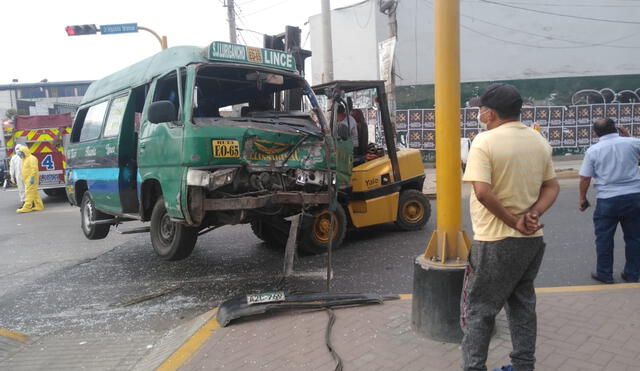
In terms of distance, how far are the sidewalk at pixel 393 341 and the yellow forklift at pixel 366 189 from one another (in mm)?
2136

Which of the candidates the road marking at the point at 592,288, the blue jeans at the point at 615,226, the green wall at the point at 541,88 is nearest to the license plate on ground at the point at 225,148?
the road marking at the point at 592,288

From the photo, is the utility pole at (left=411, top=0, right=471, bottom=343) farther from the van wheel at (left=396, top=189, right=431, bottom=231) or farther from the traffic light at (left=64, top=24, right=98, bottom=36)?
the traffic light at (left=64, top=24, right=98, bottom=36)

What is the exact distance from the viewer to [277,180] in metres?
5.06

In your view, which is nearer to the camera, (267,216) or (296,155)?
(296,155)

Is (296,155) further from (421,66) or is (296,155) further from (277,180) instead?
(421,66)

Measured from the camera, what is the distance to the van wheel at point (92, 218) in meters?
7.41

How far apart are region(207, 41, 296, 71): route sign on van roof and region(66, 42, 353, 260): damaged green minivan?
0.01 meters

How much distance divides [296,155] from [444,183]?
204 centimetres

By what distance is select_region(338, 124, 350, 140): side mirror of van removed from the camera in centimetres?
595

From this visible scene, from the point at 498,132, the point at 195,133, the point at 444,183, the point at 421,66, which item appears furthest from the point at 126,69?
the point at 421,66

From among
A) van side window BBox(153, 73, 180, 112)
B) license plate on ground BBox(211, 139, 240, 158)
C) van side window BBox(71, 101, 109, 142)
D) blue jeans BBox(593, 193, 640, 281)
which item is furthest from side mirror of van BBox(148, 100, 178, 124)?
blue jeans BBox(593, 193, 640, 281)

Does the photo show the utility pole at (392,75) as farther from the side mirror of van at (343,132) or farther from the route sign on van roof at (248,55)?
the route sign on van roof at (248,55)

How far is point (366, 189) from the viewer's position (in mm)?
7020

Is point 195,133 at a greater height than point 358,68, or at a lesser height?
lesser
